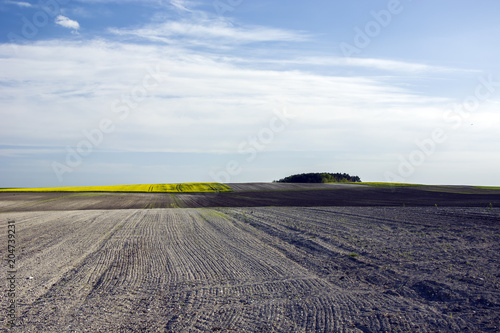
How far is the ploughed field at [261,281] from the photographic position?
268 inches

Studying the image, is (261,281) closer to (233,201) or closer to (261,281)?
(261,281)

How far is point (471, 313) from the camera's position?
23.2 ft

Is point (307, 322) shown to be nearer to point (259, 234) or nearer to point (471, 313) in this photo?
point (471, 313)

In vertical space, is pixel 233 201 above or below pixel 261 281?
above

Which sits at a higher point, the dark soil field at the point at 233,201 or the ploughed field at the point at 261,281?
the dark soil field at the point at 233,201

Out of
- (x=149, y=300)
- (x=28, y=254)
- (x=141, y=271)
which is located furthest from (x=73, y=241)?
(x=149, y=300)

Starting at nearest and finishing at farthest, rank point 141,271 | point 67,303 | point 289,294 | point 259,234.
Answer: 1. point 67,303
2. point 289,294
3. point 141,271
4. point 259,234

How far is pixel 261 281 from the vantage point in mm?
9484

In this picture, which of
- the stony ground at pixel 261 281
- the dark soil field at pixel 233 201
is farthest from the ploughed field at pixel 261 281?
the dark soil field at pixel 233 201

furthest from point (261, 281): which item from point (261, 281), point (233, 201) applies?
point (233, 201)

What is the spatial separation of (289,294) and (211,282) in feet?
6.37

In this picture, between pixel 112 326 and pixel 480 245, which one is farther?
pixel 480 245

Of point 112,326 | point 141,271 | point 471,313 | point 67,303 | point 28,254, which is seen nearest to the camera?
point 112,326

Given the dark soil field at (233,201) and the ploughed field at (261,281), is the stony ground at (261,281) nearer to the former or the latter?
the ploughed field at (261,281)
